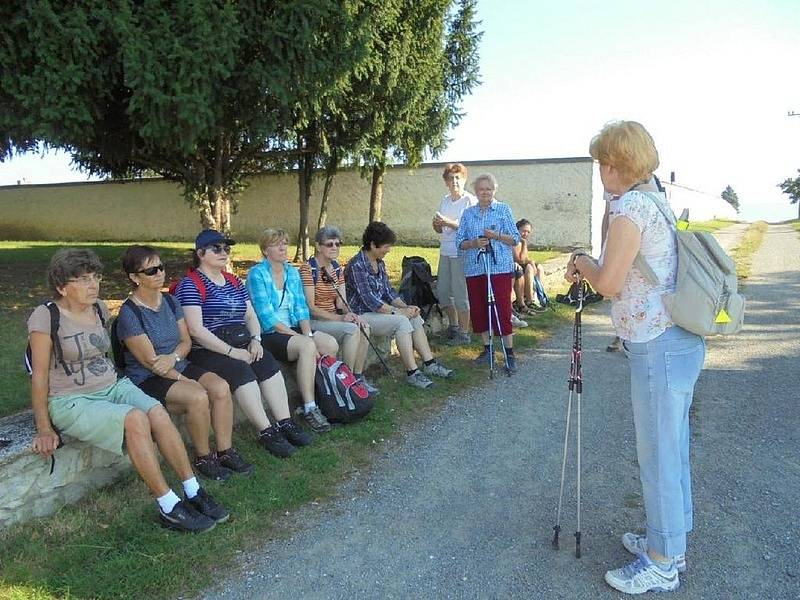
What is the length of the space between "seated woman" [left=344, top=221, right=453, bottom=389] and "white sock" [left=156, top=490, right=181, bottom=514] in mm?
2758

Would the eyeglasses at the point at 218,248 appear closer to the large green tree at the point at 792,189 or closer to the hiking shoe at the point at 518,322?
the hiking shoe at the point at 518,322

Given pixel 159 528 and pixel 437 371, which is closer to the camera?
pixel 159 528

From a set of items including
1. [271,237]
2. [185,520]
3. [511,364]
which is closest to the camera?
[185,520]

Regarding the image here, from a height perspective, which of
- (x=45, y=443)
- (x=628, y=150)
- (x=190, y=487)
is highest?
(x=628, y=150)

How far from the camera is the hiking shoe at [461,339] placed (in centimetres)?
726

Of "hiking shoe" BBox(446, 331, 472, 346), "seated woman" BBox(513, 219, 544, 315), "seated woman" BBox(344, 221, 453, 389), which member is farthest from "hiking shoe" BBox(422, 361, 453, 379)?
"seated woman" BBox(513, 219, 544, 315)

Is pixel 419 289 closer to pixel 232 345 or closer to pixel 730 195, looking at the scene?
pixel 232 345

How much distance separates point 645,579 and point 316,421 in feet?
8.39

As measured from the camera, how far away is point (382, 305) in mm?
6023

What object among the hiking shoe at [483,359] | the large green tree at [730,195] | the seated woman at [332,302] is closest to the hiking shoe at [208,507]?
the seated woman at [332,302]

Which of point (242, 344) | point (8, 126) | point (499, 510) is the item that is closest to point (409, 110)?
point (8, 126)

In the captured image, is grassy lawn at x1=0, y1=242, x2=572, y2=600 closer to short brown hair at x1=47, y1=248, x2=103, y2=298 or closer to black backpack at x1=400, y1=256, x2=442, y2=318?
short brown hair at x1=47, y1=248, x2=103, y2=298

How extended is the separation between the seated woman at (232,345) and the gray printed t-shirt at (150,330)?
8.8 inches

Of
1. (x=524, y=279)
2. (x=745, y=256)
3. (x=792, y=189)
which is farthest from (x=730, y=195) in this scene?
(x=524, y=279)
